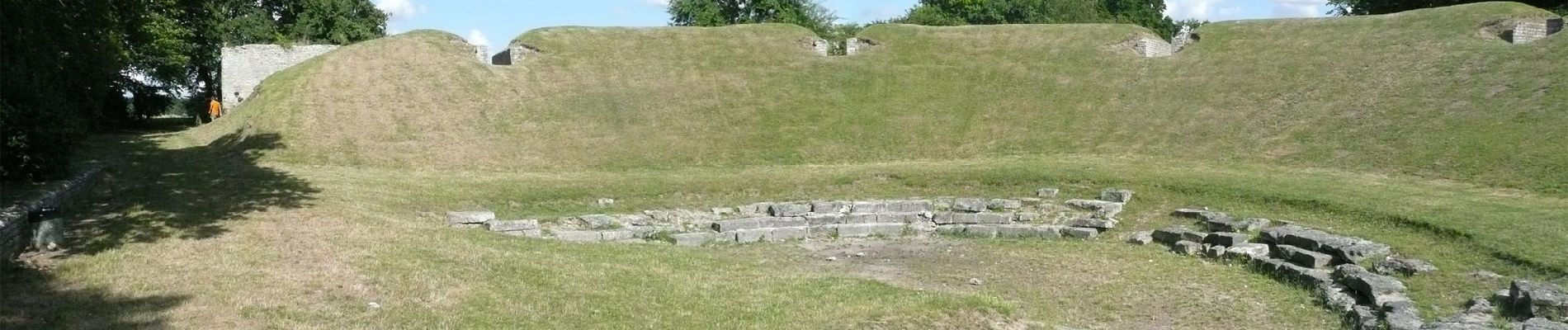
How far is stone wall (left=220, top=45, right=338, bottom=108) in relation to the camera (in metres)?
37.4

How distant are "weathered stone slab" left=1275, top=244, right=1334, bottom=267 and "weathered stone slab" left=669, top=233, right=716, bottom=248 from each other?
8407 mm

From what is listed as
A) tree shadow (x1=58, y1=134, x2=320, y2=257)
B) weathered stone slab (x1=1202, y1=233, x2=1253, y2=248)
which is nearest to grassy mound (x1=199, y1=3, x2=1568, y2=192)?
tree shadow (x1=58, y1=134, x2=320, y2=257)

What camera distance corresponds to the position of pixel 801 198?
21281 millimetres

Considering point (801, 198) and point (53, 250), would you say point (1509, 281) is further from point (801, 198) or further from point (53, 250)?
point (53, 250)

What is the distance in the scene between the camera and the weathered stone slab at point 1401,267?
42.8 feet

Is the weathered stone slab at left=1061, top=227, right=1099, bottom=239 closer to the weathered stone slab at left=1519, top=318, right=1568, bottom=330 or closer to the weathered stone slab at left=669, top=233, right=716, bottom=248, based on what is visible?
the weathered stone slab at left=669, top=233, right=716, bottom=248

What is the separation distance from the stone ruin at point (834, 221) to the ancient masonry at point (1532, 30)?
13.9 metres

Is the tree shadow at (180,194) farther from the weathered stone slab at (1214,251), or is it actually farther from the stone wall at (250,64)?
the weathered stone slab at (1214,251)

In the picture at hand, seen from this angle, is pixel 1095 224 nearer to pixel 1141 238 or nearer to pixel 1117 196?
pixel 1141 238

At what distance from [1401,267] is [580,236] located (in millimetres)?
11503

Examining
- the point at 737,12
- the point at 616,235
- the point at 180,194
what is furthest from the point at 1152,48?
the point at 737,12

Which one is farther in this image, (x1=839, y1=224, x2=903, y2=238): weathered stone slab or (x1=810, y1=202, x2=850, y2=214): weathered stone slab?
(x1=810, y1=202, x2=850, y2=214): weathered stone slab

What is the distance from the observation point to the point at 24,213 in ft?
38.5

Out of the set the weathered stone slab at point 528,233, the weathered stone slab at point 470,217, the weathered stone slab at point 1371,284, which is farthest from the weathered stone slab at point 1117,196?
the weathered stone slab at point 470,217
